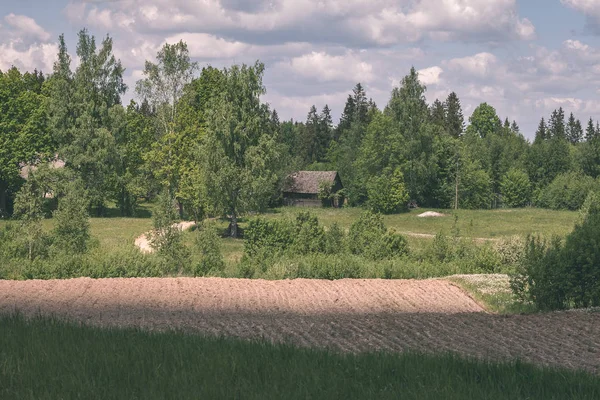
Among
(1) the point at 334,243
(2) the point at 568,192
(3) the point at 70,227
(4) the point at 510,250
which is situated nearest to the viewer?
(3) the point at 70,227

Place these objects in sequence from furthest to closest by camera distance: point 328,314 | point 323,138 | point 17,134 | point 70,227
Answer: point 323,138, point 17,134, point 70,227, point 328,314

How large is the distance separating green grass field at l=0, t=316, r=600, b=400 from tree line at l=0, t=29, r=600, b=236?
70.4ft

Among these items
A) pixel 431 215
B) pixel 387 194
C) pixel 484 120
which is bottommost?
pixel 431 215

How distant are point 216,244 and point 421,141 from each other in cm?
4579

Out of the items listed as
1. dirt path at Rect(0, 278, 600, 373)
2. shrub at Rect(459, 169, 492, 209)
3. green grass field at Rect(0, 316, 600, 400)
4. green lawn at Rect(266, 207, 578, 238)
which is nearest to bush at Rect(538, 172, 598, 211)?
shrub at Rect(459, 169, 492, 209)

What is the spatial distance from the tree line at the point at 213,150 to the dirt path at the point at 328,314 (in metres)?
8.00

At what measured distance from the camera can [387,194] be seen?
68.6 metres

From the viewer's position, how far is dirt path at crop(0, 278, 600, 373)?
1378 centimetres

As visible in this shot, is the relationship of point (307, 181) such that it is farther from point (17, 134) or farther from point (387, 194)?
point (17, 134)

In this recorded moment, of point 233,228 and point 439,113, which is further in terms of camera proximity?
point 439,113

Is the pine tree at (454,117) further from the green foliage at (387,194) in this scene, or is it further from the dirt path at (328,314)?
the dirt path at (328,314)

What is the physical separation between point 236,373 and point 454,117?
111954 millimetres

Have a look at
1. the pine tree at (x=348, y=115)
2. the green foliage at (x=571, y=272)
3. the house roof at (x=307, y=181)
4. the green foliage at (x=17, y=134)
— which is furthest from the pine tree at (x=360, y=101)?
the green foliage at (x=571, y=272)

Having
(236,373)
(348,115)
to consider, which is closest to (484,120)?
(348,115)
